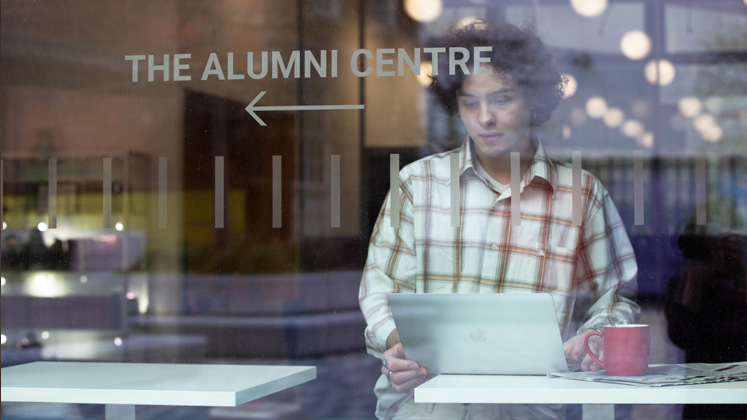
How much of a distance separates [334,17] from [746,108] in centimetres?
126

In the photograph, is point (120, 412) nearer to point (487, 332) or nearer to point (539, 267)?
point (487, 332)

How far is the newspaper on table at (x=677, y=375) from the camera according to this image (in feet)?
6.54

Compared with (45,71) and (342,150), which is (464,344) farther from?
(45,71)

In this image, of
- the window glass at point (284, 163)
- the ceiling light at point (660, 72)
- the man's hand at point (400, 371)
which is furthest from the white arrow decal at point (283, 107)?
the ceiling light at point (660, 72)

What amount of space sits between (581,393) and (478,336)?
1.10 ft

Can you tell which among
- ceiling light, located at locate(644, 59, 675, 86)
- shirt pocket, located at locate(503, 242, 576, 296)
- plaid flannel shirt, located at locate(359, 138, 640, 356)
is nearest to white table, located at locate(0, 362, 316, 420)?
plaid flannel shirt, located at locate(359, 138, 640, 356)

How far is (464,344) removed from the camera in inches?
86.7

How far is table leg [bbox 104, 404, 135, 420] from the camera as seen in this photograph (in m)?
2.45

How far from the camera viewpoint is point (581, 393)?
1922mm

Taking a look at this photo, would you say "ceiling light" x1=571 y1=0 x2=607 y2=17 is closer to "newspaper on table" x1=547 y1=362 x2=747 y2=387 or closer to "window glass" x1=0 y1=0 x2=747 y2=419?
"window glass" x1=0 y1=0 x2=747 y2=419

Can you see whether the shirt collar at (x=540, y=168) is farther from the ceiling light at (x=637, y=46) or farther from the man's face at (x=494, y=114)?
the ceiling light at (x=637, y=46)

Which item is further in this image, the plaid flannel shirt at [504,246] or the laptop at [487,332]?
the plaid flannel shirt at [504,246]

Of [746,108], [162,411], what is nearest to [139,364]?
[162,411]

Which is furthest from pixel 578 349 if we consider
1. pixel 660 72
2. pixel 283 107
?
pixel 283 107
